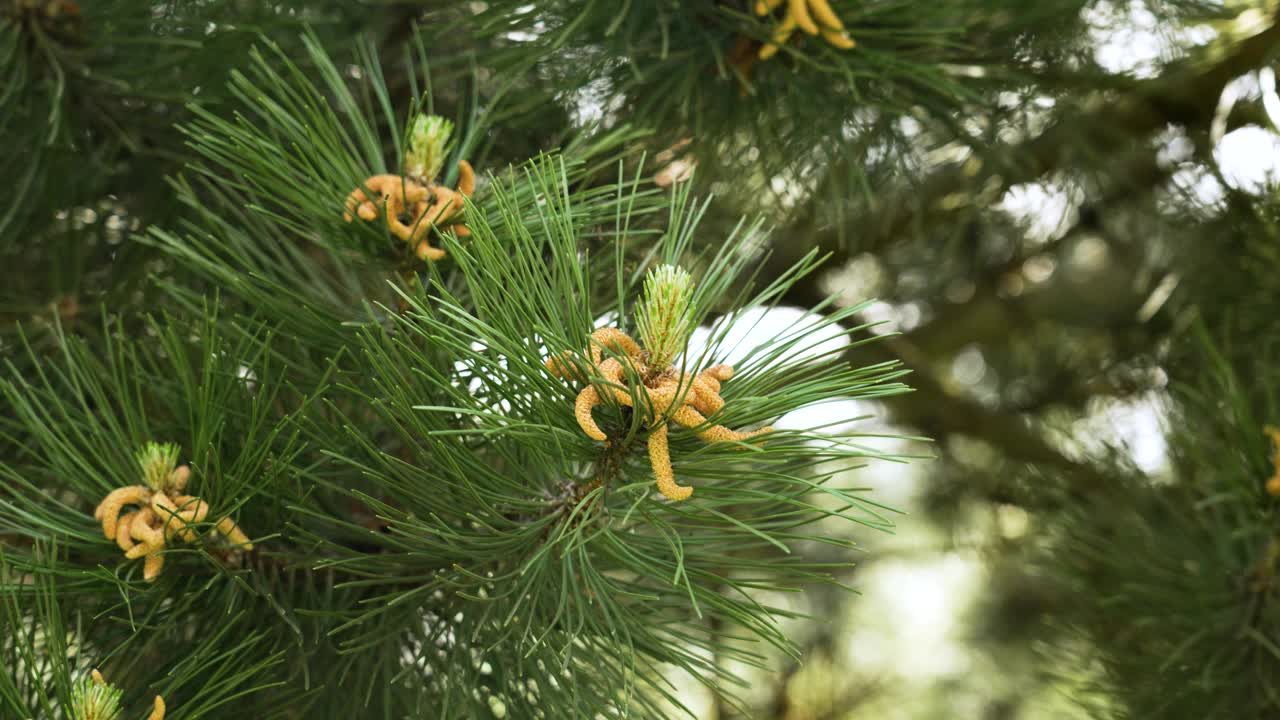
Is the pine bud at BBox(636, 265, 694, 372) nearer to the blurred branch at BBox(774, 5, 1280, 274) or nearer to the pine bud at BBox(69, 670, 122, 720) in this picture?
the pine bud at BBox(69, 670, 122, 720)

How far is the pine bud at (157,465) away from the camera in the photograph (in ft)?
1.57

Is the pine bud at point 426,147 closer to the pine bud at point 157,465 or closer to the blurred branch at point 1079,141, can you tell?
the pine bud at point 157,465

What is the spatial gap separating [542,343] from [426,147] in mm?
128

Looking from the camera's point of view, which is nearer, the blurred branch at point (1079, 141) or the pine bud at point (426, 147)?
the pine bud at point (426, 147)

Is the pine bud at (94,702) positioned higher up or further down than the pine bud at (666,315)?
further down

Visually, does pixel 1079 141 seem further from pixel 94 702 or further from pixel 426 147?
pixel 94 702

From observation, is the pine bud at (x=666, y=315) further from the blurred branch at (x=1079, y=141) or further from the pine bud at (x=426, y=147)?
the blurred branch at (x=1079, y=141)

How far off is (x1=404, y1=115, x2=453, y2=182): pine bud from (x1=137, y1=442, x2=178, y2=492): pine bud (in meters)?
0.17

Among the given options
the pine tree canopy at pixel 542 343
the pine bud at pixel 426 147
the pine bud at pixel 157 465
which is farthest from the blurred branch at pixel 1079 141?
the pine bud at pixel 157 465

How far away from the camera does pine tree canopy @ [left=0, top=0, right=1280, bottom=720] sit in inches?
16.9


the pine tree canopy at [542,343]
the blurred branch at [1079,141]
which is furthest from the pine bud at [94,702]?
the blurred branch at [1079,141]

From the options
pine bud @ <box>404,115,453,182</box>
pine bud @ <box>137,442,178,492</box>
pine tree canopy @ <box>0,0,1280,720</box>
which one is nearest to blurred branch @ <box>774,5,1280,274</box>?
pine tree canopy @ <box>0,0,1280,720</box>

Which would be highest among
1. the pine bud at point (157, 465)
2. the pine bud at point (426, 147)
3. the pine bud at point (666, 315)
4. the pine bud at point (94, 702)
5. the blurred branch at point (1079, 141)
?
the blurred branch at point (1079, 141)

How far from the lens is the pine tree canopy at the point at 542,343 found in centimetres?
43
